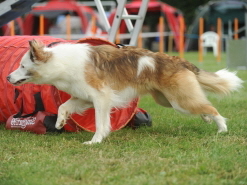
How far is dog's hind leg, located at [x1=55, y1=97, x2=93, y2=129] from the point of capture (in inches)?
215

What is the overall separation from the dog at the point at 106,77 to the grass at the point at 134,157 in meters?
0.32

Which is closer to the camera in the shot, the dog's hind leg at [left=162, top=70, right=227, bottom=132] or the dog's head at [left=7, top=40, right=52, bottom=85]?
the dog's head at [left=7, top=40, right=52, bottom=85]

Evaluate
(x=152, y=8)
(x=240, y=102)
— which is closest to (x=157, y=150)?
(x=240, y=102)

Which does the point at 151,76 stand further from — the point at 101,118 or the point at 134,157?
the point at 134,157

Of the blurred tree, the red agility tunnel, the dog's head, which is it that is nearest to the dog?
the dog's head

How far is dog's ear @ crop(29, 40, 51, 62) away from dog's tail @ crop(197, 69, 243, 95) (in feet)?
5.90

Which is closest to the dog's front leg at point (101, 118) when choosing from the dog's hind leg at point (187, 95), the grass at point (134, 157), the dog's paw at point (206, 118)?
the grass at point (134, 157)

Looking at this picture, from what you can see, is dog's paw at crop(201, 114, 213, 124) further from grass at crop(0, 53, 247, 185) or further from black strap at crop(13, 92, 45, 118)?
black strap at crop(13, 92, 45, 118)

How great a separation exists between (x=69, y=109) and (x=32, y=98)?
751 millimetres

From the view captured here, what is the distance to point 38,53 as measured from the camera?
5082mm

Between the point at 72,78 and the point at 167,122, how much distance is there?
1.80 metres

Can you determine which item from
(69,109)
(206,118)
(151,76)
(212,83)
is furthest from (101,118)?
(206,118)

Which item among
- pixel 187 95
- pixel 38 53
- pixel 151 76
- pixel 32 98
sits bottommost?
pixel 32 98

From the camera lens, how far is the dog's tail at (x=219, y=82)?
5652 millimetres
